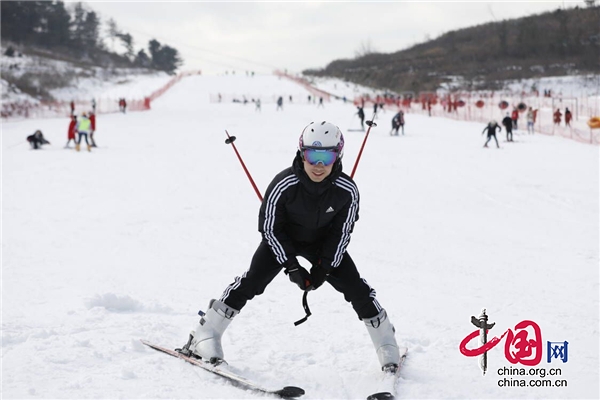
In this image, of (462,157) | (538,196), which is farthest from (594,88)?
(538,196)

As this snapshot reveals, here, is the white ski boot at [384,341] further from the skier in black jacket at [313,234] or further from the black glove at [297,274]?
the black glove at [297,274]

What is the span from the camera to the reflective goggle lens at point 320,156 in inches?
141

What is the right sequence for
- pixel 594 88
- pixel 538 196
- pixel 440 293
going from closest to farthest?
pixel 440 293 → pixel 538 196 → pixel 594 88

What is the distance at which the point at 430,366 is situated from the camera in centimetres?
433

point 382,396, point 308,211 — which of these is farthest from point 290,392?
point 308,211

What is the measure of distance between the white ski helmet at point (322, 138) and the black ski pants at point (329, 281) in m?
0.74

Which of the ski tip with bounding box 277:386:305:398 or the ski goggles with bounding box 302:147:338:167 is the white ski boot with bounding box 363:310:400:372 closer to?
the ski tip with bounding box 277:386:305:398

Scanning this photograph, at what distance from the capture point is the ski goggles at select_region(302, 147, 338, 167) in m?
3.57

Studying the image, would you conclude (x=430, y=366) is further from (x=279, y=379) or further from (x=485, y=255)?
(x=485, y=255)

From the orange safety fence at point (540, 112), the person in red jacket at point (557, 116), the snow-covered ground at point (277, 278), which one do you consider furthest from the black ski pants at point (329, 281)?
the person in red jacket at point (557, 116)

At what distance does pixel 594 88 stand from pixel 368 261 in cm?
5191

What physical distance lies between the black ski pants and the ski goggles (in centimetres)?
66

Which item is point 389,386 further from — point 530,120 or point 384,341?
point 530,120

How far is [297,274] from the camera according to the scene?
145 inches
